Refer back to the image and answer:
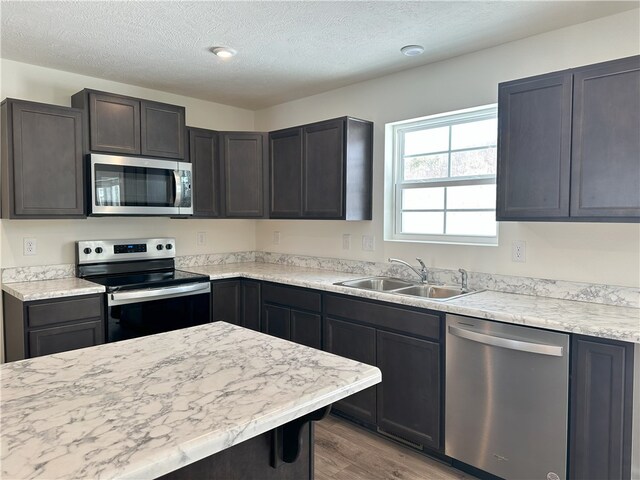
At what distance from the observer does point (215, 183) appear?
3867 mm

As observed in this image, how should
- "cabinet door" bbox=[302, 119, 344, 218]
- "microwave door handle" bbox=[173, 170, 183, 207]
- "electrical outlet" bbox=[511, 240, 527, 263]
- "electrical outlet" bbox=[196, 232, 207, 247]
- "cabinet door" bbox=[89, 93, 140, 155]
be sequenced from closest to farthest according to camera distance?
"electrical outlet" bbox=[511, 240, 527, 263] → "cabinet door" bbox=[89, 93, 140, 155] → "cabinet door" bbox=[302, 119, 344, 218] → "microwave door handle" bbox=[173, 170, 183, 207] → "electrical outlet" bbox=[196, 232, 207, 247]

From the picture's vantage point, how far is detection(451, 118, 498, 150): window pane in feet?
9.45

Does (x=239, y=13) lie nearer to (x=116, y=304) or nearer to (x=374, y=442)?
(x=116, y=304)

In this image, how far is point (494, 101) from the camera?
9.10ft

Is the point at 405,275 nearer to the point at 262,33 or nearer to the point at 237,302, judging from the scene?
the point at 237,302

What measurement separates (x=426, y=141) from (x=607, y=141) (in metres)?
1.37

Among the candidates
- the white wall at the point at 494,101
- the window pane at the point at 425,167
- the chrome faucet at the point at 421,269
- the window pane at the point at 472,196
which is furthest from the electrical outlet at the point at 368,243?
the window pane at the point at 472,196

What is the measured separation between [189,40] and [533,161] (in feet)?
6.89

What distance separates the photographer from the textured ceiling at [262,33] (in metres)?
2.25

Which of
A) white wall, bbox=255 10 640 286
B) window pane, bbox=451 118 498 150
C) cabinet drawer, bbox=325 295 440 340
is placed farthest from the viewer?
window pane, bbox=451 118 498 150

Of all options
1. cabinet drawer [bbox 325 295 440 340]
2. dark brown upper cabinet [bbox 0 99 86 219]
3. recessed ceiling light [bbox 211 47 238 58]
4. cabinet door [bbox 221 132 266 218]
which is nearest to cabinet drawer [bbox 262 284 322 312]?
cabinet drawer [bbox 325 295 440 340]

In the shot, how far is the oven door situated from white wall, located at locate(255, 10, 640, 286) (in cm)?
113

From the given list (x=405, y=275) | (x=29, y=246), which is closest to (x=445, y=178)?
(x=405, y=275)

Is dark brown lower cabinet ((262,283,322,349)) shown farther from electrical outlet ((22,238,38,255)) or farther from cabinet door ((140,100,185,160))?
electrical outlet ((22,238,38,255))
